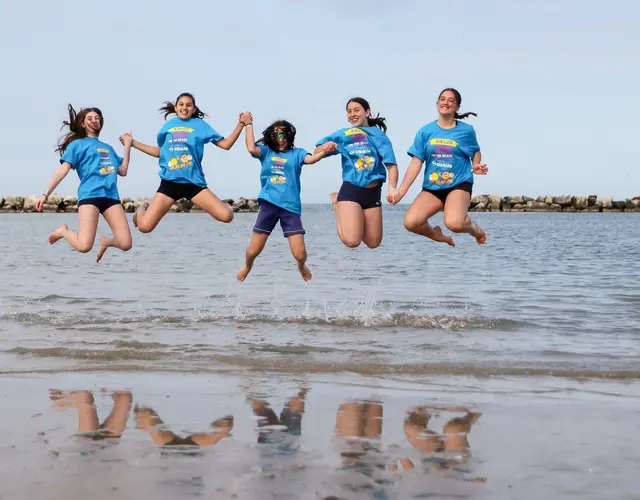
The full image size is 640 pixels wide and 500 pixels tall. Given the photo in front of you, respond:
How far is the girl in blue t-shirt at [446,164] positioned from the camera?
1100 cm

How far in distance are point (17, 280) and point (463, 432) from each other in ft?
55.2

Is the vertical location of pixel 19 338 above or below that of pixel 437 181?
below

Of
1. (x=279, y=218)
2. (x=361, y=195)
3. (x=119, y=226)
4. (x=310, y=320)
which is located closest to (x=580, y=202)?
(x=310, y=320)

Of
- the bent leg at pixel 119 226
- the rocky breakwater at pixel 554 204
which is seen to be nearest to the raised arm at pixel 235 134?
the bent leg at pixel 119 226

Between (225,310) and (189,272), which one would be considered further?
(189,272)

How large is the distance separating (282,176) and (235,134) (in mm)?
744

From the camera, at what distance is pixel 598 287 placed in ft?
66.3

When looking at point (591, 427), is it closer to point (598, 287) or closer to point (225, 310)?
point (225, 310)

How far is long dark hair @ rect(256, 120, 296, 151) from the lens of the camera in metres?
11.2

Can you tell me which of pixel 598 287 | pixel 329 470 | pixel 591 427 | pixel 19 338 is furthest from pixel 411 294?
pixel 329 470

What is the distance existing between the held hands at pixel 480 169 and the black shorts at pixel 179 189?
326cm

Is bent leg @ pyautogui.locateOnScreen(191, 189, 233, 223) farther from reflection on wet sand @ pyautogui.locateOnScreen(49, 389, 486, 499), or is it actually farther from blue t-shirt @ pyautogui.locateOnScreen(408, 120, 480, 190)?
reflection on wet sand @ pyautogui.locateOnScreen(49, 389, 486, 499)

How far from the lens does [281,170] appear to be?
36.7ft

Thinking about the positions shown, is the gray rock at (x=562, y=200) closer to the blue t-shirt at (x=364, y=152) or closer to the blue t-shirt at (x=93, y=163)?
the blue t-shirt at (x=364, y=152)
